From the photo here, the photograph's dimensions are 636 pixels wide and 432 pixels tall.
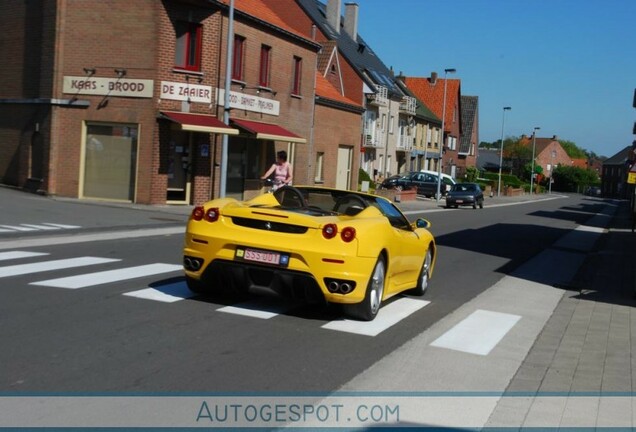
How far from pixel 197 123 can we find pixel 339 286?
16.0 metres

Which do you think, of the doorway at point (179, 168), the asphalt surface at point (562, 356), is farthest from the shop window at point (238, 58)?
the asphalt surface at point (562, 356)

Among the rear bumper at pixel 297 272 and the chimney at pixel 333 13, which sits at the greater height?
the chimney at pixel 333 13

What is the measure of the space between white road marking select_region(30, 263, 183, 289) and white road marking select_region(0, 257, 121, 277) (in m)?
0.70

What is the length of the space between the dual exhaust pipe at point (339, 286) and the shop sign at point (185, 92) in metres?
16.4

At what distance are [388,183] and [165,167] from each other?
29213 millimetres

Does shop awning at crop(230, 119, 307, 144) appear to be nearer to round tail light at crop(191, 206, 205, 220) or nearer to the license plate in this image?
round tail light at crop(191, 206, 205, 220)

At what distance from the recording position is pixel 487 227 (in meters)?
26.8

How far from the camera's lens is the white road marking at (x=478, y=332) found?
7.31 m

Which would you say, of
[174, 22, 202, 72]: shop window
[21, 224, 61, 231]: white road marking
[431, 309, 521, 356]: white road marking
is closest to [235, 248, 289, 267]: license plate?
[431, 309, 521, 356]: white road marking

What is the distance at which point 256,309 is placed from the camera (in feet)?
26.9

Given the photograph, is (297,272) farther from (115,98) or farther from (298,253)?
(115,98)

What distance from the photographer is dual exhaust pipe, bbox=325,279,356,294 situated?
24.3 feet

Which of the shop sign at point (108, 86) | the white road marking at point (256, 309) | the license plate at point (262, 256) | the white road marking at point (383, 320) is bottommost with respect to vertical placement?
the white road marking at point (383, 320)

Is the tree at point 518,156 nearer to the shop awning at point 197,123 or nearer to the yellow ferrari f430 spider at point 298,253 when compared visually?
the shop awning at point 197,123
